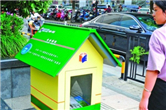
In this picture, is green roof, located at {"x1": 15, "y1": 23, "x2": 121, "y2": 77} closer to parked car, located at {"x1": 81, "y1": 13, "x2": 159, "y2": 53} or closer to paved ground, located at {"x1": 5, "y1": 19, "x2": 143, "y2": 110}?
paved ground, located at {"x1": 5, "y1": 19, "x2": 143, "y2": 110}

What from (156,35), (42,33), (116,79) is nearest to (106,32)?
(116,79)

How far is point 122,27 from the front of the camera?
8.39 meters

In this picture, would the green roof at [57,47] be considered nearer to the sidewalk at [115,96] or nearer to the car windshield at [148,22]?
the sidewalk at [115,96]

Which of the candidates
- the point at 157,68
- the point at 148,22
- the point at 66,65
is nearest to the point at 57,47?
the point at 66,65

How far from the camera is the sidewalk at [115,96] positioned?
414cm

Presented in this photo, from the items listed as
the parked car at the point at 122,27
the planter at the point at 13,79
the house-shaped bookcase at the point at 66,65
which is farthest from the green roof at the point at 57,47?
the parked car at the point at 122,27

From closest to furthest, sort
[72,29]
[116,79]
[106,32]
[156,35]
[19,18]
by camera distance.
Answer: [156,35] → [72,29] → [19,18] → [116,79] → [106,32]

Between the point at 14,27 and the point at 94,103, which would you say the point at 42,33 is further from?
the point at 14,27

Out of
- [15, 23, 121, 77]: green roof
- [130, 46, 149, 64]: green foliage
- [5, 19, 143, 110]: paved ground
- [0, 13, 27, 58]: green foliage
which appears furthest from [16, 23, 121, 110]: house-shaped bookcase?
[130, 46, 149, 64]: green foliage

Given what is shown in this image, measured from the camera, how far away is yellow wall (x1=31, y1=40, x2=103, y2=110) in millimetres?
2338

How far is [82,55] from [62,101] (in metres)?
0.48

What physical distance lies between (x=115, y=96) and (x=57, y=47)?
261 cm

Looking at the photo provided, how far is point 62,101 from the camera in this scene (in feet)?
7.78

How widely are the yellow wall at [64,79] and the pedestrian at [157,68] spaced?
57cm
